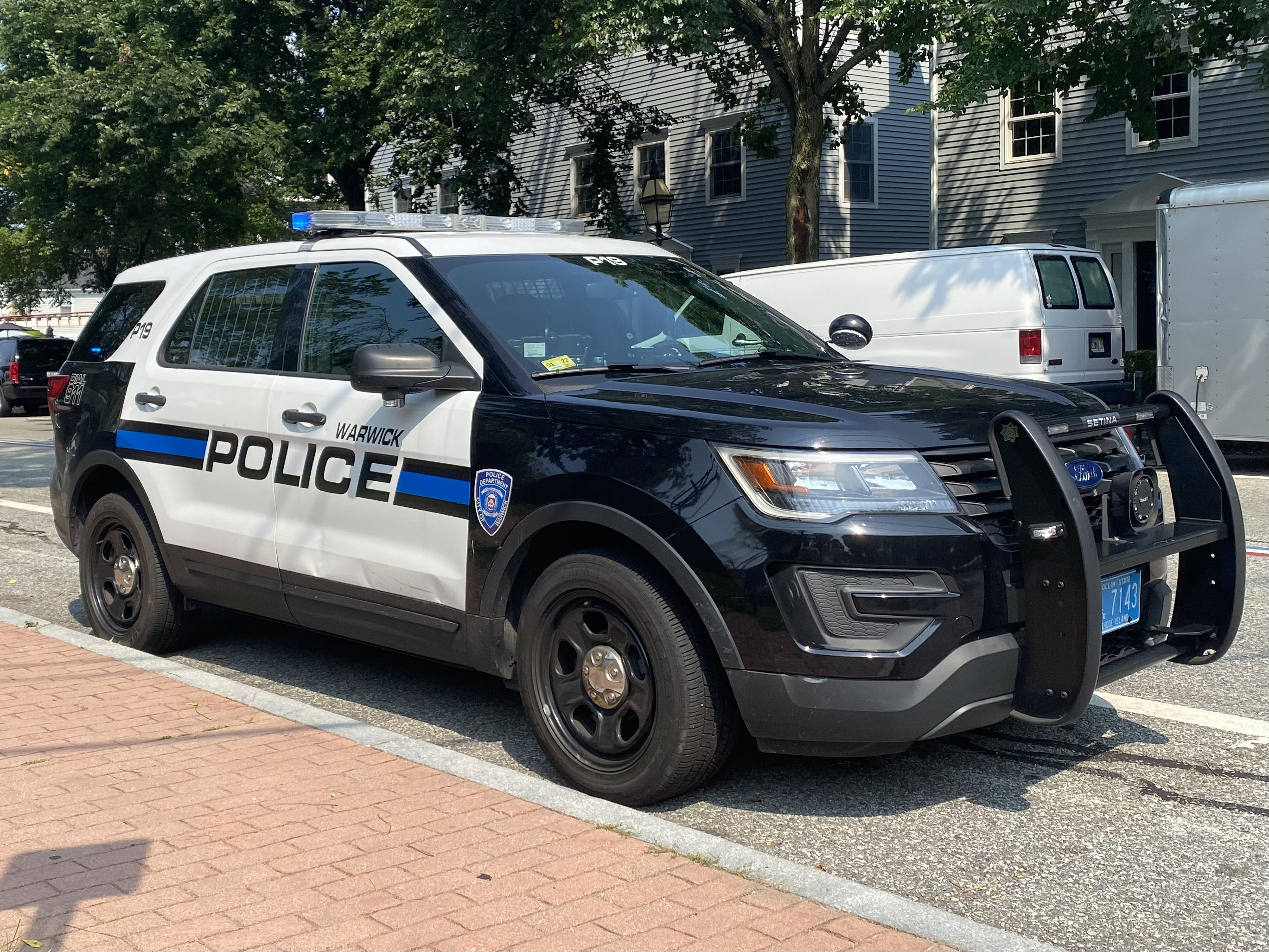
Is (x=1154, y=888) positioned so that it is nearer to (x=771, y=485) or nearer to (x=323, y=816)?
(x=771, y=485)

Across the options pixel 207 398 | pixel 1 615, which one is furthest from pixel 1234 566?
pixel 1 615

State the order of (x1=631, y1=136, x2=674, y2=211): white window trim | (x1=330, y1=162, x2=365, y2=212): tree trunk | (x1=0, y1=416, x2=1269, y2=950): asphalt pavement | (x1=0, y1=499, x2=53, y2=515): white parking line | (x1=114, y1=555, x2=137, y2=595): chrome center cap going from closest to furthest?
(x1=0, y1=416, x2=1269, y2=950): asphalt pavement → (x1=114, y1=555, x2=137, y2=595): chrome center cap → (x1=0, y1=499, x2=53, y2=515): white parking line → (x1=330, y1=162, x2=365, y2=212): tree trunk → (x1=631, y1=136, x2=674, y2=211): white window trim

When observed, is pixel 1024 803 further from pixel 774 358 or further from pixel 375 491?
pixel 375 491

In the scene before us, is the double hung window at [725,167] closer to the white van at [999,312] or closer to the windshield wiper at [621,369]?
the white van at [999,312]

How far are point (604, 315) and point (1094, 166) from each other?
61.9ft

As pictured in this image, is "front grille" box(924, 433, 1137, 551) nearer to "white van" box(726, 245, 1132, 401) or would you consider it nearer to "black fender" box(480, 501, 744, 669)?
"black fender" box(480, 501, 744, 669)

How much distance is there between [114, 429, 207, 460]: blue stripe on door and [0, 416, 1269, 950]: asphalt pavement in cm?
106

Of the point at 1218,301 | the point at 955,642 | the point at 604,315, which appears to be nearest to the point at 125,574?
the point at 604,315

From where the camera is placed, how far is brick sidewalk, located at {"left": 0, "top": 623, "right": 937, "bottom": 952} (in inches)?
130

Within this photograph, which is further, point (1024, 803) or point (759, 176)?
point (759, 176)

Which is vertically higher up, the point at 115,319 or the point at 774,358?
the point at 115,319

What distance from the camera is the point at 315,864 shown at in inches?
148

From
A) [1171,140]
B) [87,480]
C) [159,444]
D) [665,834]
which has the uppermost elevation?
[1171,140]

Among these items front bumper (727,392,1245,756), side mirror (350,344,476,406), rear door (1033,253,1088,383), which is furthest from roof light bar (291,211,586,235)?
rear door (1033,253,1088,383)
